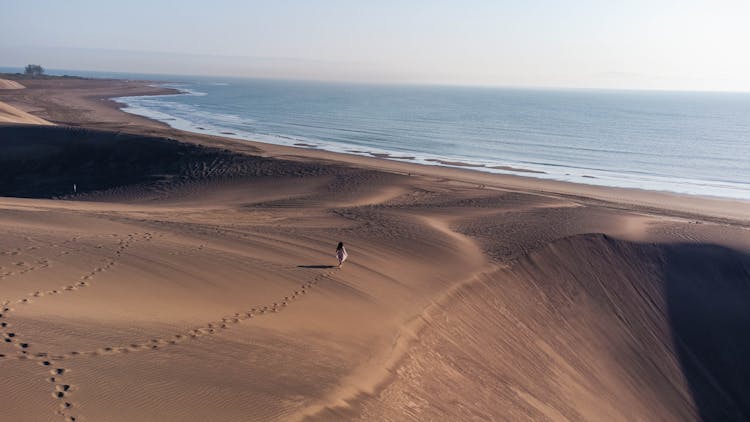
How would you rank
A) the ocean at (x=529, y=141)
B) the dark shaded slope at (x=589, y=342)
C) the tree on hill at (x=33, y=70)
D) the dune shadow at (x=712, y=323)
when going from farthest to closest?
the tree on hill at (x=33, y=70)
the ocean at (x=529, y=141)
the dune shadow at (x=712, y=323)
the dark shaded slope at (x=589, y=342)

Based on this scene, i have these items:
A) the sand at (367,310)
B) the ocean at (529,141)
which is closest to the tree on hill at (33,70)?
the ocean at (529,141)

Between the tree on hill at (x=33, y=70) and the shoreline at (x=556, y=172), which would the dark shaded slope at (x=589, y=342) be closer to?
the shoreline at (x=556, y=172)

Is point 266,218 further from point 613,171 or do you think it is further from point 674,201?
point 613,171

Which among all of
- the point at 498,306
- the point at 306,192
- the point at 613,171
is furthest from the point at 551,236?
the point at 613,171

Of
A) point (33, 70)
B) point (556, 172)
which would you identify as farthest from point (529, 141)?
point (33, 70)

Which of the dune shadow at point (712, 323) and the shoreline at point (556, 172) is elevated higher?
the shoreline at point (556, 172)

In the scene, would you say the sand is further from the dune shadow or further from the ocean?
the ocean
